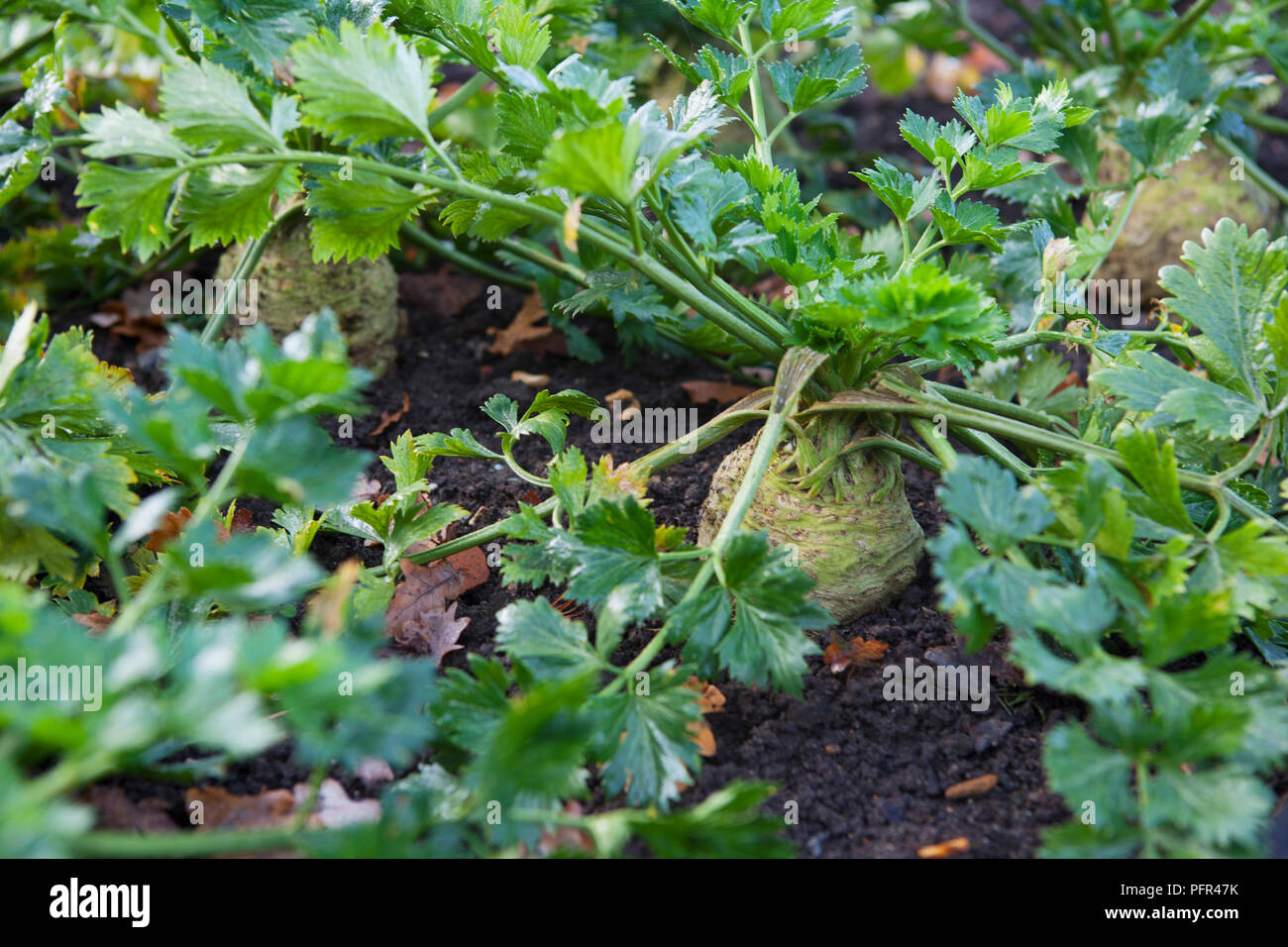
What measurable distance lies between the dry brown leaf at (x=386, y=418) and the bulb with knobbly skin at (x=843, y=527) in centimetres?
86

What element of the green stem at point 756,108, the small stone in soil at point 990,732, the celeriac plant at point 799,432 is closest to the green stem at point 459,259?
the celeriac plant at point 799,432

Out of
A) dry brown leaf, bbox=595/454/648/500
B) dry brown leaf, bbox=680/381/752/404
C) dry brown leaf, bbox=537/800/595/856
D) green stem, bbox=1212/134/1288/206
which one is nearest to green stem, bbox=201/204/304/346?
dry brown leaf, bbox=595/454/648/500

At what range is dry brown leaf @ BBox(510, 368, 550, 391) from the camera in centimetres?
234

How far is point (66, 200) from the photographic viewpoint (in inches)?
112

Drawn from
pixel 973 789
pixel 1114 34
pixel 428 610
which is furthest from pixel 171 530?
pixel 1114 34

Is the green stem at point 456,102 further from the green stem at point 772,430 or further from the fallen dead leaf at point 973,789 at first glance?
the fallen dead leaf at point 973,789

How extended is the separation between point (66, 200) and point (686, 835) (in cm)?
270

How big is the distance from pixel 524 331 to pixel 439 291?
32cm

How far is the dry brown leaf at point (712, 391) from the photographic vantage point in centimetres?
226

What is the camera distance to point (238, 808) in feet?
4.37

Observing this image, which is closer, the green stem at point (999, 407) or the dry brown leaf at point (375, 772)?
the dry brown leaf at point (375, 772)

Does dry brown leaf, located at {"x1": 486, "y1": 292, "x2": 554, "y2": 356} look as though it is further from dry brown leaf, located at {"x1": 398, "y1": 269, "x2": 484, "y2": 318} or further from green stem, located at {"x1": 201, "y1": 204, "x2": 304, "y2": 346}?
green stem, located at {"x1": 201, "y1": 204, "x2": 304, "y2": 346}

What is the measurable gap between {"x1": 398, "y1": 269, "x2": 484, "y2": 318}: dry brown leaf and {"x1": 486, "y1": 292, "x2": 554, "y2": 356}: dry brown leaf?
0.52ft
